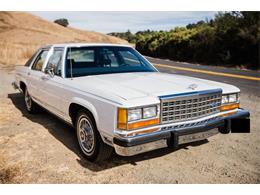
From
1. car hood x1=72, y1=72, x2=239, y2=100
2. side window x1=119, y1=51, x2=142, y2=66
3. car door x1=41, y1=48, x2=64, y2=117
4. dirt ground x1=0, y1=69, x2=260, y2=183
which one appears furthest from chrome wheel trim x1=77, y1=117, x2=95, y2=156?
side window x1=119, y1=51, x2=142, y2=66

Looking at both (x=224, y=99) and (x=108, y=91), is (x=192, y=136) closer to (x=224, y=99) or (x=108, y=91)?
(x=224, y=99)

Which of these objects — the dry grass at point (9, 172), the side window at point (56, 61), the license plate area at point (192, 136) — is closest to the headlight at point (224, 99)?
the license plate area at point (192, 136)

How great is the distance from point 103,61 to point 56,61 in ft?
2.62

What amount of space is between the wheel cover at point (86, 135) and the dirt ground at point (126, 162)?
18 centimetres

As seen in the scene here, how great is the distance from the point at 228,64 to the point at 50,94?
1808 centimetres

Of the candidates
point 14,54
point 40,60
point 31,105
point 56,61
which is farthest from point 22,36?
point 56,61

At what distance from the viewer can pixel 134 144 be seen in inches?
123

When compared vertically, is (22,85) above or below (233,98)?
below

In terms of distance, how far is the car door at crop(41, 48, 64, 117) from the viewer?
4.49 meters

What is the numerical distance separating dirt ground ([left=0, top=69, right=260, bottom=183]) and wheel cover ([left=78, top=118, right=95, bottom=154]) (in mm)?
179

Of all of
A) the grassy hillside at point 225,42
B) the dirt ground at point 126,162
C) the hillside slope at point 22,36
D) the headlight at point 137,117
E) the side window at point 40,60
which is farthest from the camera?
the hillside slope at point 22,36

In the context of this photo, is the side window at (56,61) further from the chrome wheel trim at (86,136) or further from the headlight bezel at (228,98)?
the headlight bezel at (228,98)

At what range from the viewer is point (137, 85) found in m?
3.70

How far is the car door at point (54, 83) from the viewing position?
14.7ft
